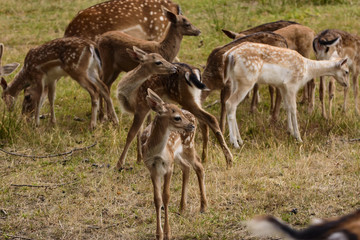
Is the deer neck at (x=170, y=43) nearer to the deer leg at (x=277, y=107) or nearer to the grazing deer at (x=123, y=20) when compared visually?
the grazing deer at (x=123, y=20)

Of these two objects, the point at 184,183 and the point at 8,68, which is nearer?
the point at 184,183

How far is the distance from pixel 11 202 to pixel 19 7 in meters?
8.10

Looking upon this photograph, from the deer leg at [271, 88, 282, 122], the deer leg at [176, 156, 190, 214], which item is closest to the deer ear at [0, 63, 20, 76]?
the deer leg at [176, 156, 190, 214]

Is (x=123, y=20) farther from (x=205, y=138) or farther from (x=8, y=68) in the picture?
(x=205, y=138)

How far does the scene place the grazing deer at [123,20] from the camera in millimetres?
8523

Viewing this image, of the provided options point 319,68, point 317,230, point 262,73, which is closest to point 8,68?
point 262,73

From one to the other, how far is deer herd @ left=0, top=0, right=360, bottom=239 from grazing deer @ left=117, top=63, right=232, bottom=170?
1cm

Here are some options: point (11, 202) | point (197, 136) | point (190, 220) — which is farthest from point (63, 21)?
point (190, 220)

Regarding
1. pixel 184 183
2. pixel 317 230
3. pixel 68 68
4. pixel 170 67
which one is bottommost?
pixel 68 68

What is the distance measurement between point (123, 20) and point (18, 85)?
1.69 metres

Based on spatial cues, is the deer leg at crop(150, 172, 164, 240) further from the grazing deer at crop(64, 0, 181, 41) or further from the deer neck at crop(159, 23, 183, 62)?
the grazing deer at crop(64, 0, 181, 41)

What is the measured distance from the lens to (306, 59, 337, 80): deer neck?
24.1ft

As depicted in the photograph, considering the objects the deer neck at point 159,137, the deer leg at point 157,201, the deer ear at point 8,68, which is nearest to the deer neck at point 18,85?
the deer ear at point 8,68

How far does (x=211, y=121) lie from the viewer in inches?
248
